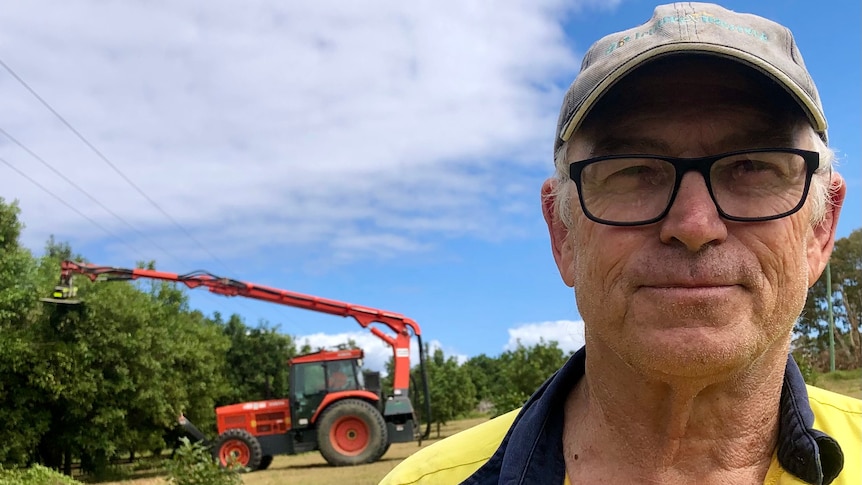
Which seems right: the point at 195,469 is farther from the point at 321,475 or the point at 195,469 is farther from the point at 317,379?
the point at 317,379

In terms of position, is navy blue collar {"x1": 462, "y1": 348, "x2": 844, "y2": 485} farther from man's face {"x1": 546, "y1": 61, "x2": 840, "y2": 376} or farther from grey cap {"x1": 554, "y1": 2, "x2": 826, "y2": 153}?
grey cap {"x1": 554, "y1": 2, "x2": 826, "y2": 153}

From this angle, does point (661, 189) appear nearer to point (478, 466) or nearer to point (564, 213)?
point (564, 213)

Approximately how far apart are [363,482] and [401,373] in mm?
6051

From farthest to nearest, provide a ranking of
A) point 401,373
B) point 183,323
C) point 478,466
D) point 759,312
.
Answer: point 183,323 < point 401,373 < point 478,466 < point 759,312

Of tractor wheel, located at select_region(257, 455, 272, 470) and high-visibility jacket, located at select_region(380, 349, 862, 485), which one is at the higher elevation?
high-visibility jacket, located at select_region(380, 349, 862, 485)

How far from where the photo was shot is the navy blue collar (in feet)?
4.00

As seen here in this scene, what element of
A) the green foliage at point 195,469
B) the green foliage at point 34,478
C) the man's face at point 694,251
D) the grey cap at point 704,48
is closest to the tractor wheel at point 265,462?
the green foliage at point 34,478

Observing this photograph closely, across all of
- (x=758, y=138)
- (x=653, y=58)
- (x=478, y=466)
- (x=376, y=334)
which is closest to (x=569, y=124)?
(x=653, y=58)

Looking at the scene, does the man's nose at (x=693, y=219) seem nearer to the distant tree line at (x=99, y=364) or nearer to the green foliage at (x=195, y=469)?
the green foliage at (x=195, y=469)

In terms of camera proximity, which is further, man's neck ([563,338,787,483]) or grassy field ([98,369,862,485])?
grassy field ([98,369,862,485])

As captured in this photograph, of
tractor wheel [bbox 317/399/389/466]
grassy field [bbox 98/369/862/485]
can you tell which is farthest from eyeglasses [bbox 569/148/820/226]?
tractor wheel [bbox 317/399/389/466]

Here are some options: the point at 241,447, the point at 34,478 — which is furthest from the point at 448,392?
the point at 34,478

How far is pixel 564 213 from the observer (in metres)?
1.40

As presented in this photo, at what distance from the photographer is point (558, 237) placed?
1.49 meters
